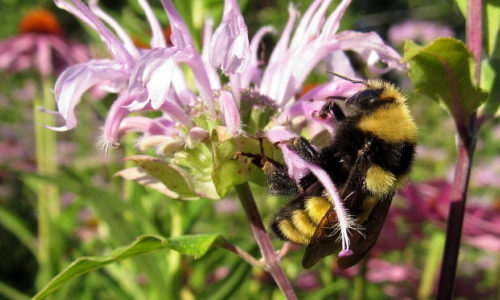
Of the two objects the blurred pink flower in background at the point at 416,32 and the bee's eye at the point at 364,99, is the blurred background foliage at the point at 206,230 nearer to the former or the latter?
the bee's eye at the point at 364,99

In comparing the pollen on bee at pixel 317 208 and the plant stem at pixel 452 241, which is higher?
the pollen on bee at pixel 317 208

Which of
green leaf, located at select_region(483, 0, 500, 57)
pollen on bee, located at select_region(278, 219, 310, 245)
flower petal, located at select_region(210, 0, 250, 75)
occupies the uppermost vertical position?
flower petal, located at select_region(210, 0, 250, 75)

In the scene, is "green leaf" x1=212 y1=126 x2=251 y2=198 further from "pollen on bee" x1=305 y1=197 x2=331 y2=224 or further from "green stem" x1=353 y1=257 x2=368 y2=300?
"green stem" x1=353 y1=257 x2=368 y2=300

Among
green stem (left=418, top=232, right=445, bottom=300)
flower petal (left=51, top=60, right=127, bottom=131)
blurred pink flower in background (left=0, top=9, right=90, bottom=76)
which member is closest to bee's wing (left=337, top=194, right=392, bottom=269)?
flower petal (left=51, top=60, right=127, bottom=131)

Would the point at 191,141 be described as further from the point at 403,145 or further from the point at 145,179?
the point at 403,145

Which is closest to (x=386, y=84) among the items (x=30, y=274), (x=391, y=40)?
(x=30, y=274)

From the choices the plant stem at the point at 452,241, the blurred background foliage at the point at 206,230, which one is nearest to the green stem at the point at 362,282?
the blurred background foliage at the point at 206,230
